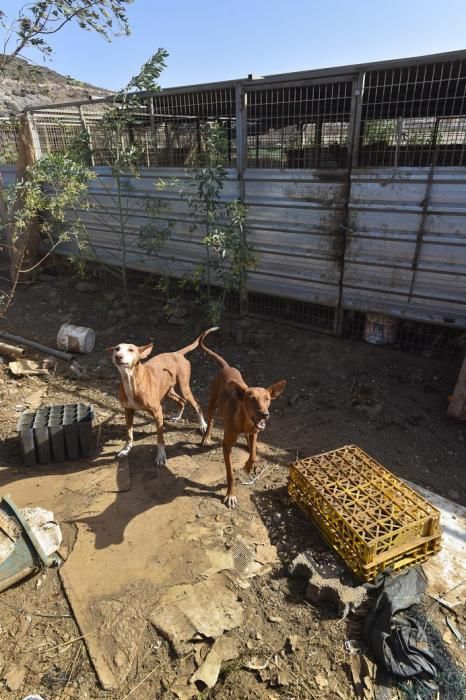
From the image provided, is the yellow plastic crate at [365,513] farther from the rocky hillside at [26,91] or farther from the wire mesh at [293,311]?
the rocky hillside at [26,91]

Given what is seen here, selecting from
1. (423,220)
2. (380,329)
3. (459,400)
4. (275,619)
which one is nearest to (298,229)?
(423,220)

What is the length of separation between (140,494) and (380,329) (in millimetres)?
4442

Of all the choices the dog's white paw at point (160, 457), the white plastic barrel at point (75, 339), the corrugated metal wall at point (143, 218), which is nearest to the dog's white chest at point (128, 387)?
the dog's white paw at point (160, 457)

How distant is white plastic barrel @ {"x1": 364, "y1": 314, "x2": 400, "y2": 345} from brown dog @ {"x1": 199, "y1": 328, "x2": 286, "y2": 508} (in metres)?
3.24

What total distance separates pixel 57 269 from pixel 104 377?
543 centimetres

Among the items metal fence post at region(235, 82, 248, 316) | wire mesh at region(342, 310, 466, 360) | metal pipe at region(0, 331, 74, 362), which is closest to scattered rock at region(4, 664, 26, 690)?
metal pipe at region(0, 331, 74, 362)

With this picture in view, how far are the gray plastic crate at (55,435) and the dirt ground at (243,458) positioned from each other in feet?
0.55

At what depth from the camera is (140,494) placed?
438 cm

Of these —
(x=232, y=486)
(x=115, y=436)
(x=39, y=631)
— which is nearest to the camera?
(x=39, y=631)

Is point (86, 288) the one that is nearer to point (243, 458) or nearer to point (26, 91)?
point (243, 458)

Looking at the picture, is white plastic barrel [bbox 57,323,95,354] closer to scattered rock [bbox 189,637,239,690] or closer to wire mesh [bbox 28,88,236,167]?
wire mesh [bbox 28,88,236,167]

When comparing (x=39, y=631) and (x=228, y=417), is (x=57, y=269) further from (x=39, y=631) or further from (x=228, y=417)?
(x=39, y=631)

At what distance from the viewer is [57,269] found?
10875mm

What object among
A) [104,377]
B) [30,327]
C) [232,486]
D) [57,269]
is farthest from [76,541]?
[57,269]
